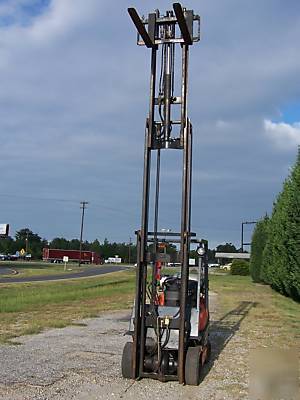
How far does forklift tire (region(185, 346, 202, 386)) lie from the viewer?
25.6ft

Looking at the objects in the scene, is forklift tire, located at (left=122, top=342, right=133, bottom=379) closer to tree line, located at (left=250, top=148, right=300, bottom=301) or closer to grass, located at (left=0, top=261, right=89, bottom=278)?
tree line, located at (left=250, top=148, right=300, bottom=301)

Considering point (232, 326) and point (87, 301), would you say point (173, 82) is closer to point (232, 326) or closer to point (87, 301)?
point (232, 326)

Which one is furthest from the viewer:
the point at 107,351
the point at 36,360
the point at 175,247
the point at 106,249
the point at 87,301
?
the point at 106,249

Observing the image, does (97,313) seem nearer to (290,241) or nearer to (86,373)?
(290,241)

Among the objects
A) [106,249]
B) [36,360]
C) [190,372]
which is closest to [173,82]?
[190,372]

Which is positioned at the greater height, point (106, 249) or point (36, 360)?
point (106, 249)

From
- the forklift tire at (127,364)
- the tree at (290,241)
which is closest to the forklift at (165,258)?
the forklift tire at (127,364)

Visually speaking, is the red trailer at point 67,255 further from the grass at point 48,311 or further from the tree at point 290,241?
the grass at point 48,311

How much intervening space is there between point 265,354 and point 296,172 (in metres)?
15.0

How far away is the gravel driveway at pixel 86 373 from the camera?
735cm

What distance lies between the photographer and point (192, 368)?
7.82 meters

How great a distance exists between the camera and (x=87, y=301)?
2411 cm

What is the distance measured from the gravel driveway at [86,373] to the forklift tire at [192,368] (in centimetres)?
10

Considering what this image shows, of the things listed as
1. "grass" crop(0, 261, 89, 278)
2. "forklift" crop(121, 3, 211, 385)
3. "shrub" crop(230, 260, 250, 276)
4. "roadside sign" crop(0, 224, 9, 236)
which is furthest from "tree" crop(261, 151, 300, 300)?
"roadside sign" crop(0, 224, 9, 236)
